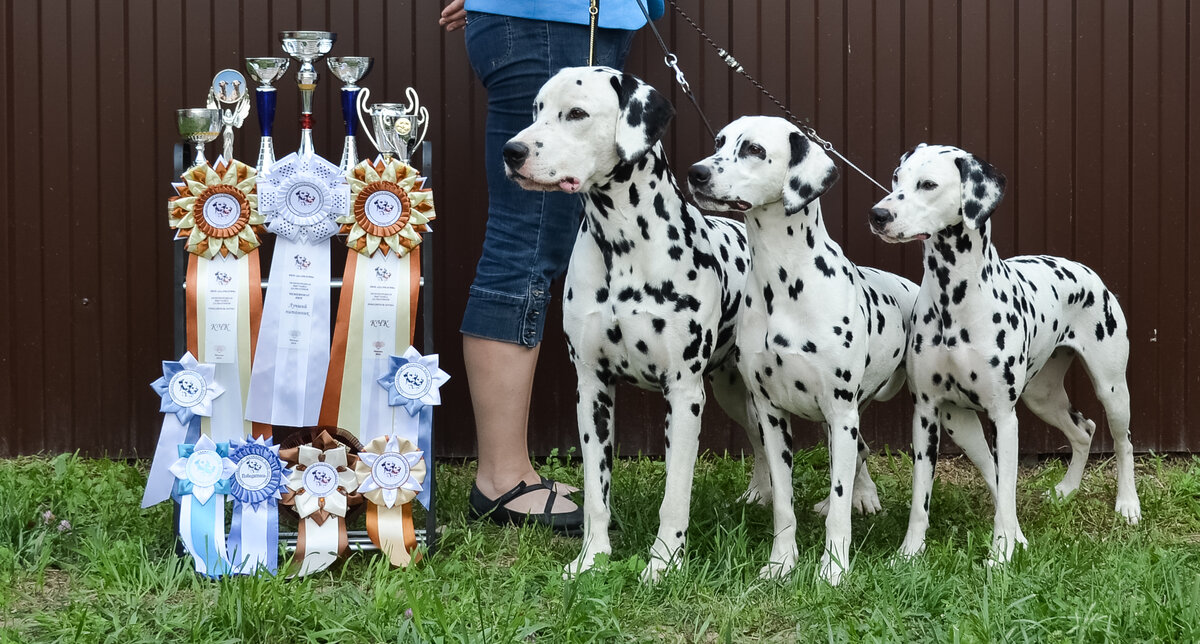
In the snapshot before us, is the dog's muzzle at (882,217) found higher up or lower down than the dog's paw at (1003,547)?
higher up

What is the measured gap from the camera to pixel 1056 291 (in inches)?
150

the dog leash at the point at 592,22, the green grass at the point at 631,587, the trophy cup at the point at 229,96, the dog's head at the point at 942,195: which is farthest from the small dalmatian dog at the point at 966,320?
the trophy cup at the point at 229,96

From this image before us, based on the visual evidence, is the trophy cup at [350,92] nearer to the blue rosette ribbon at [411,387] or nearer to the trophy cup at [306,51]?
the trophy cup at [306,51]

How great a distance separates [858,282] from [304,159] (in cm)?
169

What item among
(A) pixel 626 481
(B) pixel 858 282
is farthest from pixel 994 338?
(A) pixel 626 481

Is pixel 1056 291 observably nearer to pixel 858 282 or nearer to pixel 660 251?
pixel 858 282

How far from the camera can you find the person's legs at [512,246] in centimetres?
373

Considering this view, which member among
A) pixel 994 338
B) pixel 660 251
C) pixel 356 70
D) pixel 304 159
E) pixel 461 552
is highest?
pixel 356 70

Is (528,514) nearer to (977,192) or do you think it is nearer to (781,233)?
(781,233)

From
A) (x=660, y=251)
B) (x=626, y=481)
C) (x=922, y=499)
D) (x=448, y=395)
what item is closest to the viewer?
(x=660, y=251)

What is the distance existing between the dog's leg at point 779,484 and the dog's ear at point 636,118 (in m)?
0.83

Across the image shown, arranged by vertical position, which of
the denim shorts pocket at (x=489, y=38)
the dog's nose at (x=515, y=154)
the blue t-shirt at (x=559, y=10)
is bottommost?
the dog's nose at (x=515, y=154)

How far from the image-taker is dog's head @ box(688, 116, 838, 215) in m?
3.20

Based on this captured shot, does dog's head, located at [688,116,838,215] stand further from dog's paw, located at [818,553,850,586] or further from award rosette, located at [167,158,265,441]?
award rosette, located at [167,158,265,441]
